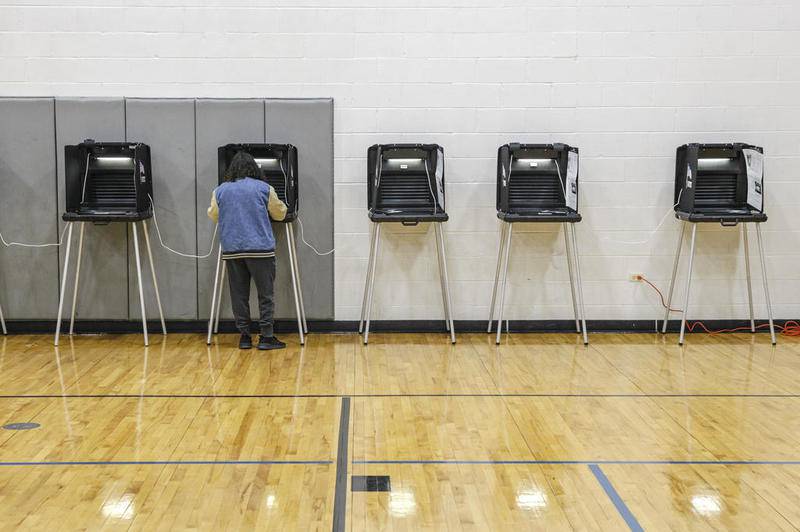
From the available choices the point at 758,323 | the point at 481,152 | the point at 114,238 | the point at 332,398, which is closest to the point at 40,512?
the point at 332,398

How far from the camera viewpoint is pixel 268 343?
17.8ft

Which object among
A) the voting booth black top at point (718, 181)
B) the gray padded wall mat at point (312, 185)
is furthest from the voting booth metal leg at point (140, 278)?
the voting booth black top at point (718, 181)

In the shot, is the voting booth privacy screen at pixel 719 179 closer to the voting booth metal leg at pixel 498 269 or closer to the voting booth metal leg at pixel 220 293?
the voting booth metal leg at pixel 498 269

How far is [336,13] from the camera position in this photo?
5895 mm

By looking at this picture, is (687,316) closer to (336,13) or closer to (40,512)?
(336,13)

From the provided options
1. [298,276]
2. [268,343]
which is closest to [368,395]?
[268,343]

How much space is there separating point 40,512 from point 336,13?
4187mm

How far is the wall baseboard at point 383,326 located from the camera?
19.5 feet

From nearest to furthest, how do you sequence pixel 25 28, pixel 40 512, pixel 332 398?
pixel 40 512 → pixel 332 398 → pixel 25 28

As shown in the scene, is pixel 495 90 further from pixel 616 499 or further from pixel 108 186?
pixel 616 499

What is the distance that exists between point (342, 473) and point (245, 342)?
2537mm

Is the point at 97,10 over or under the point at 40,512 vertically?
over

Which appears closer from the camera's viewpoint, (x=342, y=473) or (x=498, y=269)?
(x=342, y=473)

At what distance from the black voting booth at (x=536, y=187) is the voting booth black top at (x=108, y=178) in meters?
2.40
